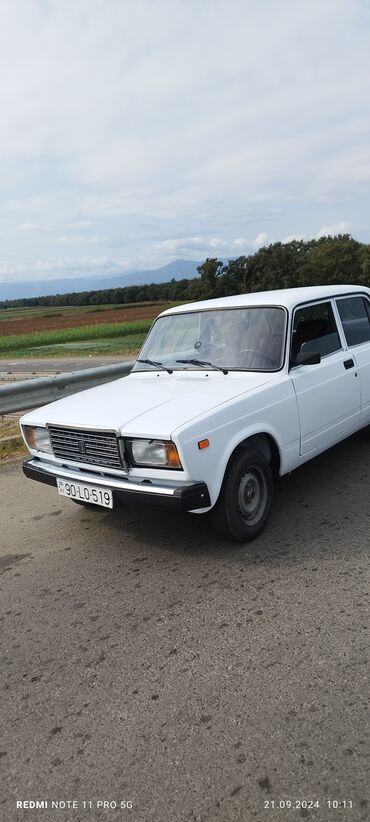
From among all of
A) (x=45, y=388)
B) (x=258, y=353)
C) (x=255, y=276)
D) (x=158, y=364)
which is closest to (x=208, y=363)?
(x=258, y=353)

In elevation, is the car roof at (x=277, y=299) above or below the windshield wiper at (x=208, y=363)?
above

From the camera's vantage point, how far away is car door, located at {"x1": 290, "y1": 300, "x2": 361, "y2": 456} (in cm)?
419

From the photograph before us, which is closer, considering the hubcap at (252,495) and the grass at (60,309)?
the hubcap at (252,495)

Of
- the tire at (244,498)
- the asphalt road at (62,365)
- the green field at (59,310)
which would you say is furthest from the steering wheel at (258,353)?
the green field at (59,310)

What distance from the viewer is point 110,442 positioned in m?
3.49

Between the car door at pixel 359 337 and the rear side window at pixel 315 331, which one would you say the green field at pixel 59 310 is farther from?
the rear side window at pixel 315 331

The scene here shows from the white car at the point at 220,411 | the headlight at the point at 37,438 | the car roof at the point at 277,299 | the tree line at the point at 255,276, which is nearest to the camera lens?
the white car at the point at 220,411

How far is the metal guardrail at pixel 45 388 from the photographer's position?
6.65 meters

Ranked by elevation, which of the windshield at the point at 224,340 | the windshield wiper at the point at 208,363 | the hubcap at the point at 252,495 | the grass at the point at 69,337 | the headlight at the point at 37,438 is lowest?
the hubcap at the point at 252,495

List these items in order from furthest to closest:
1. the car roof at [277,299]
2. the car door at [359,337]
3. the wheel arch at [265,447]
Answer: the car door at [359,337], the car roof at [277,299], the wheel arch at [265,447]

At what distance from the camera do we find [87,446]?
12.0 feet

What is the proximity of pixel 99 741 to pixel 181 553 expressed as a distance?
156 centimetres

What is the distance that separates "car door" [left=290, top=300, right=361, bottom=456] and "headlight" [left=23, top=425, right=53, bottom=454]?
6.04ft

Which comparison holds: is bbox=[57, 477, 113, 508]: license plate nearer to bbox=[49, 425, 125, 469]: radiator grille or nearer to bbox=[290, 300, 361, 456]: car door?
bbox=[49, 425, 125, 469]: radiator grille
